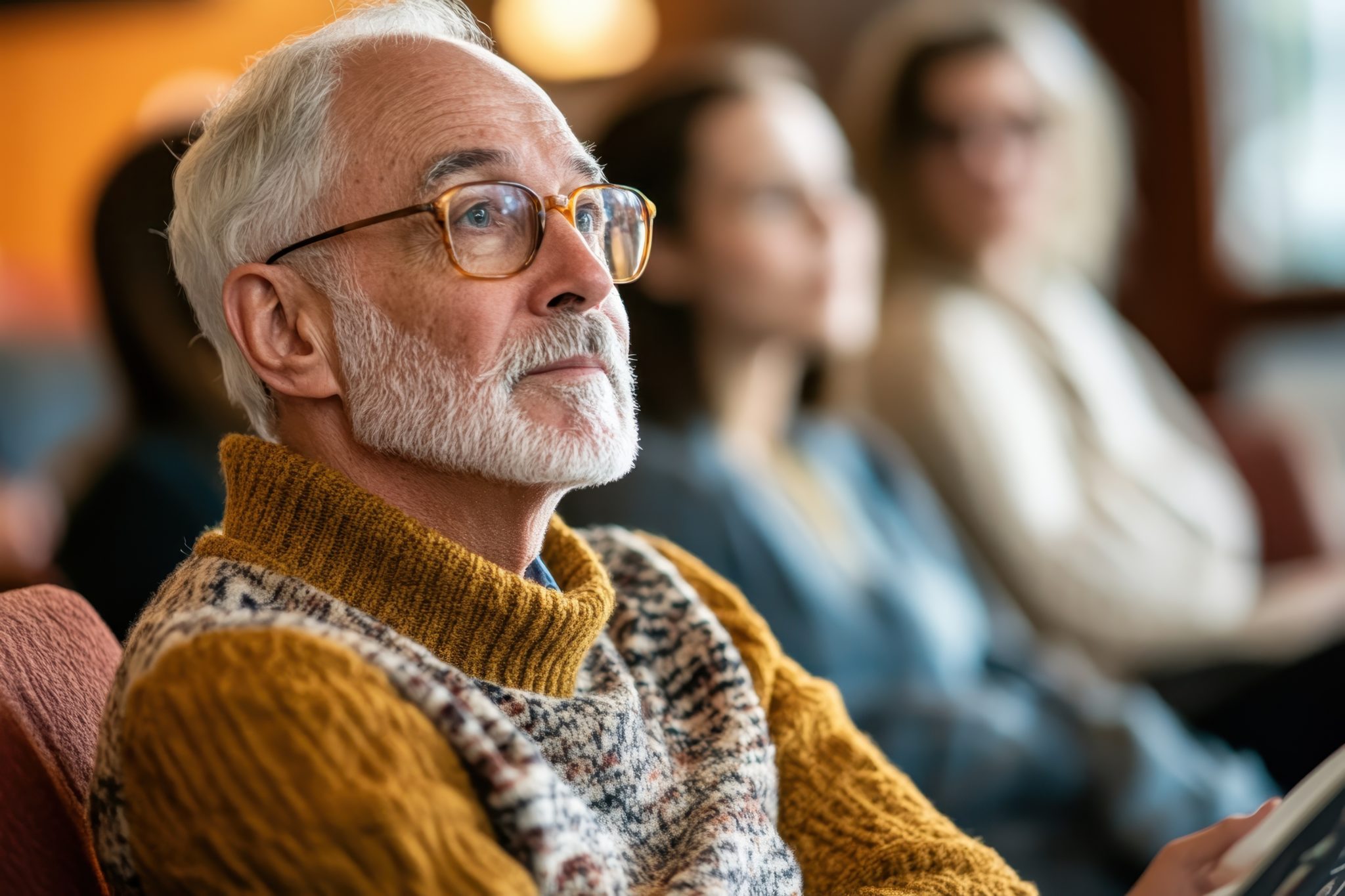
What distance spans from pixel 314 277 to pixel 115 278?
1.07 meters

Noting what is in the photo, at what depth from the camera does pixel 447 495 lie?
87 centimetres

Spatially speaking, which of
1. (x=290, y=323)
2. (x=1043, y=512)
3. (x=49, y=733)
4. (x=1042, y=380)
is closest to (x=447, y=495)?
(x=290, y=323)

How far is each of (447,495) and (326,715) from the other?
0.24 m

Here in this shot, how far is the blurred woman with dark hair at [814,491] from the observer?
1.53 meters

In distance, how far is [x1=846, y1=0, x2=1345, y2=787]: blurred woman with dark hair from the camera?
2.32 meters

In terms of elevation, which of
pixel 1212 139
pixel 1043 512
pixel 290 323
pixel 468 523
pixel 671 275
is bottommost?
pixel 1043 512

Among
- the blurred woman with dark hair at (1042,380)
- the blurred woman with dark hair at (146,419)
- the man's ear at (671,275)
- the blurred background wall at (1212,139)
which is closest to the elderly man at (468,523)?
the blurred woman with dark hair at (146,419)

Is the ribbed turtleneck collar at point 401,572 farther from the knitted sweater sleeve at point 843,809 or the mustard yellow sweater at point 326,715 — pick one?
the knitted sweater sleeve at point 843,809

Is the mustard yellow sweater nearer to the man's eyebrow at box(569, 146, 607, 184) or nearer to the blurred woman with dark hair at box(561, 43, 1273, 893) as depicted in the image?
the man's eyebrow at box(569, 146, 607, 184)

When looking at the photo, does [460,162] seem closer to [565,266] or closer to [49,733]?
[565,266]

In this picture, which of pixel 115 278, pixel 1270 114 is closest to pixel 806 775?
pixel 115 278

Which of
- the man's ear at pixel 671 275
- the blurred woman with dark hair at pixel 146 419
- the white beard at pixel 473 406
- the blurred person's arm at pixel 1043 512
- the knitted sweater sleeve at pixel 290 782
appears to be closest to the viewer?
the knitted sweater sleeve at pixel 290 782

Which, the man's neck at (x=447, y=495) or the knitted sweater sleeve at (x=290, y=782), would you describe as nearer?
the knitted sweater sleeve at (x=290, y=782)

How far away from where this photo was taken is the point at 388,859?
621 millimetres
